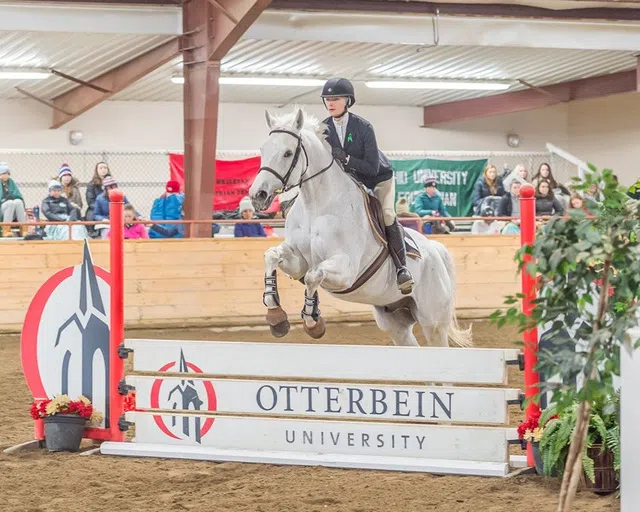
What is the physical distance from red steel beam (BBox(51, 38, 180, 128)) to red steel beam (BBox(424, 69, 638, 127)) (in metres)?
6.61

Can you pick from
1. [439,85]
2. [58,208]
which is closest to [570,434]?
[58,208]

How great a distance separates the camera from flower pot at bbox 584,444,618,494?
3842 millimetres

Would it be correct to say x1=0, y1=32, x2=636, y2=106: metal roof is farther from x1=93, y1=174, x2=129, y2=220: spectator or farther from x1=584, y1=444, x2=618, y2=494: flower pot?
x1=584, y1=444, x2=618, y2=494: flower pot

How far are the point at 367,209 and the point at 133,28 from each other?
21.6 ft

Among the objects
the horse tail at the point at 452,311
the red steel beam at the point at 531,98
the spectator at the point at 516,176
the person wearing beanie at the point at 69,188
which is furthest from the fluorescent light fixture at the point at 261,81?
the horse tail at the point at 452,311

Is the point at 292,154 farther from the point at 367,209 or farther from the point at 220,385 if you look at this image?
the point at 220,385

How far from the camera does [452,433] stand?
14.0 feet

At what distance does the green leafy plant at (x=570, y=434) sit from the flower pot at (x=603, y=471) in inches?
0.6

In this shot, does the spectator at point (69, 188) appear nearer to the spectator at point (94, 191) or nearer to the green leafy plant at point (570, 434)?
the spectator at point (94, 191)

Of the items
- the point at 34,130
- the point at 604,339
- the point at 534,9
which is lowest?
the point at 604,339

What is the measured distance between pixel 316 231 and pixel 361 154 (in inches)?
19.9

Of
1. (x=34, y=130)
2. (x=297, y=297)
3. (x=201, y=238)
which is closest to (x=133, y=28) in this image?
(x=201, y=238)

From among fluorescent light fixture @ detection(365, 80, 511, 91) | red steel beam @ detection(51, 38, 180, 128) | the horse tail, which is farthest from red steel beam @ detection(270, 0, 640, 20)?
the horse tail

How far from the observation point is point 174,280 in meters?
10.0
